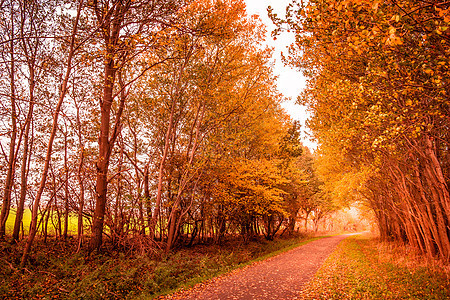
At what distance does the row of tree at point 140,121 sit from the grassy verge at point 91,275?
755 mm

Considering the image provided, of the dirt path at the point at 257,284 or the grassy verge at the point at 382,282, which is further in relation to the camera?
the dirt path at the point at 257,284

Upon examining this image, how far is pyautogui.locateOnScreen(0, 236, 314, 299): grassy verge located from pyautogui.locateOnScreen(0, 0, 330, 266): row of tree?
29.7 inches

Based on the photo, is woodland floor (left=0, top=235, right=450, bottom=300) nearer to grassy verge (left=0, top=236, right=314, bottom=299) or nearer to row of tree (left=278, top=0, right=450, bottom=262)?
grassy verge (left=0, top=236, right=314, bottom=299)

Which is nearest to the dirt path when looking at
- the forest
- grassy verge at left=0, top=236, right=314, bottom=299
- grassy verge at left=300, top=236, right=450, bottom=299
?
grassy verge at left=300, top=236, right=450, bottom=299

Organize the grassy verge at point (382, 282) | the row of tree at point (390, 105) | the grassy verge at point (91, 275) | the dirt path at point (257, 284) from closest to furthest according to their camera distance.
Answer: the row of tree at point (390, 105)
the grassy verge at point (91, 275)
the grassy verge at point (382, 282)
the dirt path at point (257, 284)

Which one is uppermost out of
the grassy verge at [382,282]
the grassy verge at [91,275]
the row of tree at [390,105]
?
the row of tree at [390,105]

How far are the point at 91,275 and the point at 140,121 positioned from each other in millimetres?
8528

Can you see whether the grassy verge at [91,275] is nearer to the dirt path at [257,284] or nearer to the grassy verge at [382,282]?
the dirt path at [257,284]

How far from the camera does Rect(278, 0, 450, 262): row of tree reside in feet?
17.0

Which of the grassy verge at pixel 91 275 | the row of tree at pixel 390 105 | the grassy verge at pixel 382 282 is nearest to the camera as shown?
the row of tree at pixel 390 105

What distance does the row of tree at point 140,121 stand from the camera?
8.68m

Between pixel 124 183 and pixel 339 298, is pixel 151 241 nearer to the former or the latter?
pixel 124 183

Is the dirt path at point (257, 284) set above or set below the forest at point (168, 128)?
below

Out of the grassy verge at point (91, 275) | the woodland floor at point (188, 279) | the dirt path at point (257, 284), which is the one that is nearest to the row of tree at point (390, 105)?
the woodland floor at point (188, 279)
